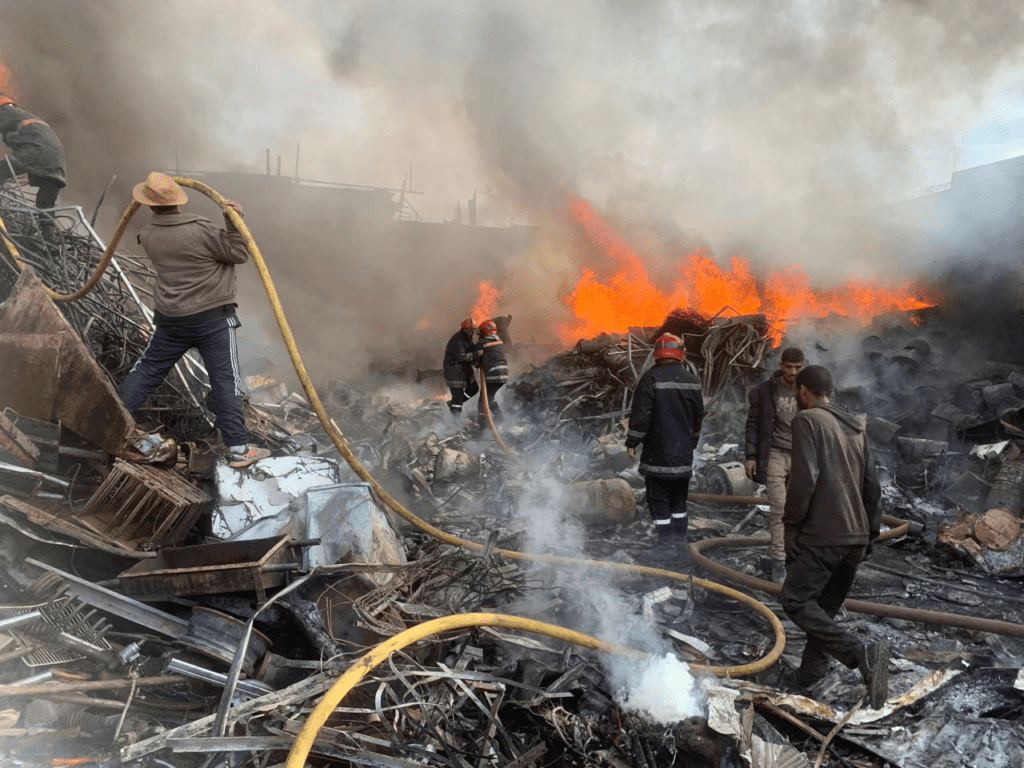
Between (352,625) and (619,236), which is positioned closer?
(352,625)

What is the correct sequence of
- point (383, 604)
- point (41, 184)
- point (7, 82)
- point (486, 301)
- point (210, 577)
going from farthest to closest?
1. point (486, 301)
2. point (7, 82)
3. point (41, 184)
4. point (383, 604)
5. point (210, 577)

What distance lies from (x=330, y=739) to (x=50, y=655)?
5.10 ft

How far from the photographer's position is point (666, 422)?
536 centimetres

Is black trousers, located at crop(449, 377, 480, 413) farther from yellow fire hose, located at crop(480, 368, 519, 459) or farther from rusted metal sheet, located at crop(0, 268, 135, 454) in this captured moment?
rusted metal sheet, located at crop(0, 268, 135, 454)

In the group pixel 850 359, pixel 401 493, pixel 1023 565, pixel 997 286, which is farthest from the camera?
pixel 997 286

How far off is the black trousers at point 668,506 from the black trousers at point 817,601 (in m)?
2.01

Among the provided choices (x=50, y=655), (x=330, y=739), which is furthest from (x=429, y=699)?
(x=50, y=655)

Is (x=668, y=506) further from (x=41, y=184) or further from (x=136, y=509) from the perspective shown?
(x=41, y=184)

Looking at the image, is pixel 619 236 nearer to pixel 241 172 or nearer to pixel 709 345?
pixel 709 345

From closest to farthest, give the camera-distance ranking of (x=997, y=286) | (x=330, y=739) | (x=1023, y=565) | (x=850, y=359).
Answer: (x=330, y=739) < (x=1023, y=565) < (x=850, y=359) < (x=997, y=286)

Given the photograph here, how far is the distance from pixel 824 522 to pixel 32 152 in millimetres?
7582

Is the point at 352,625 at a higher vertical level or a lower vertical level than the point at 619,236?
lower

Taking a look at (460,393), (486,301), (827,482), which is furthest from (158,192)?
(486,301)

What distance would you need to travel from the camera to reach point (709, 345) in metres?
9.99
